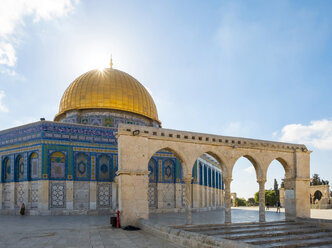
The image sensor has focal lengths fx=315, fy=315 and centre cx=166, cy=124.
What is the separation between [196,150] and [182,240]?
214 inches

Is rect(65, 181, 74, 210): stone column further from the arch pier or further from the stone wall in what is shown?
the arch pier

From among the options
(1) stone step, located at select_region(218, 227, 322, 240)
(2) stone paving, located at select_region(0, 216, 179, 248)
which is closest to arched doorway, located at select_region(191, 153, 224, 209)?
(1) stone step, located at select_region(218, 227, 322, 240)

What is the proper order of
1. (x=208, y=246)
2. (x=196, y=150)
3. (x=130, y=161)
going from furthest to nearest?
(x=196, y=150)
(x=130, y=161)
(x=208, y=246)

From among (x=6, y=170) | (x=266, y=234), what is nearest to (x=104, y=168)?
(x=6, y=170)

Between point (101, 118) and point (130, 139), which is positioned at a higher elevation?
point (101, 118)

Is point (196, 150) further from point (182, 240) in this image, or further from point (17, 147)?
point (17, 147)

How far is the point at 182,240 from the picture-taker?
770cm

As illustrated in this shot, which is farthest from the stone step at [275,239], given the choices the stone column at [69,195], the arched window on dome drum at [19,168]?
the arched window on dome drum at [19,168]

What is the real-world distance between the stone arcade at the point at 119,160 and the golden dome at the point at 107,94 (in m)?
0.08

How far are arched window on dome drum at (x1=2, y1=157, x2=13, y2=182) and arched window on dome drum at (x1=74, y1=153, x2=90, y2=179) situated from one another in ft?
15.2

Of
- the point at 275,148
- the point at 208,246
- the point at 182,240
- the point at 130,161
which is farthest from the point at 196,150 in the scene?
the point at 208,246

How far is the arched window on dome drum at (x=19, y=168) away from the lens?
66.9 ft

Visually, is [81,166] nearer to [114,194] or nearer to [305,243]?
[114,194]

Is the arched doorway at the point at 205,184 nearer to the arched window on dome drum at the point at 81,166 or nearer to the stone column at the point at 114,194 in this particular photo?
the stone column at the point at 114,194
